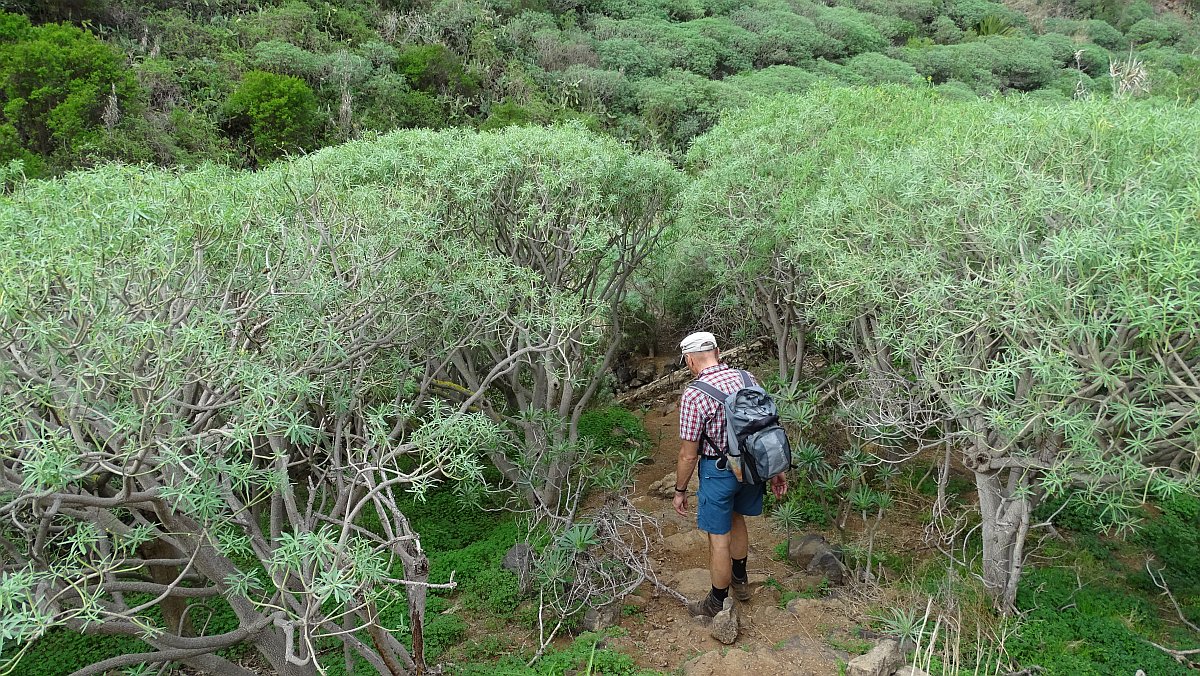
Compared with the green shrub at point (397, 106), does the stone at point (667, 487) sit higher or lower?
lower

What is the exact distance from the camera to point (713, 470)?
4.50 metres

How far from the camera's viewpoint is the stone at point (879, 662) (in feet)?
13.2

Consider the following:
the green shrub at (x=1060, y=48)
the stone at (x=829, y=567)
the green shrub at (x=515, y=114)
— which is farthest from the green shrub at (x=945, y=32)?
the stone at (x=829, y=567)

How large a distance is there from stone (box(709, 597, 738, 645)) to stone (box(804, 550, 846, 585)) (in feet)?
3.71

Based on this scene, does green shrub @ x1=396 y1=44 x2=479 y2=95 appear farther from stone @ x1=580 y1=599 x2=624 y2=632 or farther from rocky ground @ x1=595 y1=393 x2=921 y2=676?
stone @ x1=580 y1=599 x2=624 y2=632

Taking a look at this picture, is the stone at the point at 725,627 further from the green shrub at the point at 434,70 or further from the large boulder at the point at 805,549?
the green shrub at the point at 434,70

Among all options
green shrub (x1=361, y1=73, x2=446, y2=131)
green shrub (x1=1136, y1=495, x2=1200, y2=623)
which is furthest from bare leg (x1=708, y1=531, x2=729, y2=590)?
green shrub (x1=361, y1=73, x2=446, y2=131)

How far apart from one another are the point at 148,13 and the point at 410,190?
1864 cm

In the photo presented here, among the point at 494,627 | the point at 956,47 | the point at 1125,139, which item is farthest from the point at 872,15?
the point at 494,627

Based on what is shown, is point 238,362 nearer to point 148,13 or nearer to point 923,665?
point 923,665

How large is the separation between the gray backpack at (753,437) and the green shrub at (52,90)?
12.9m

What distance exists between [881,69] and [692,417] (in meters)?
25.8

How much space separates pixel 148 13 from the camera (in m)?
18.2

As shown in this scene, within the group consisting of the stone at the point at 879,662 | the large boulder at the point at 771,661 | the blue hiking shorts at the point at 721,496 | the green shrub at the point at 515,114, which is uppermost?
the green shrub at the point at 515,114
